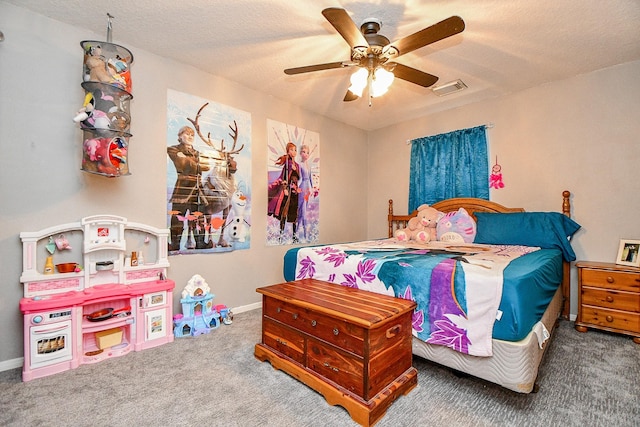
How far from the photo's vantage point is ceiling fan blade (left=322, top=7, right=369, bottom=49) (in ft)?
5.43

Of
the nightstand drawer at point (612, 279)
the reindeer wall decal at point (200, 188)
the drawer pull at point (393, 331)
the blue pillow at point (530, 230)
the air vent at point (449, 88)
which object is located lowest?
the drawer pull at point (393, 331)

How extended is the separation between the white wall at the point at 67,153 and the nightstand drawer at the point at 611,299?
3358mm

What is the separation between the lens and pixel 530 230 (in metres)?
3.09

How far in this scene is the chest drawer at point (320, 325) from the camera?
1.60 metres

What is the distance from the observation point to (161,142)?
280 cm

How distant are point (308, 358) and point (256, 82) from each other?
288 cm

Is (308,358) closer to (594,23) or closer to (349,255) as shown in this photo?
(349,255)

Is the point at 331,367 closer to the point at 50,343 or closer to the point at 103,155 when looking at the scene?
the point at 50,343

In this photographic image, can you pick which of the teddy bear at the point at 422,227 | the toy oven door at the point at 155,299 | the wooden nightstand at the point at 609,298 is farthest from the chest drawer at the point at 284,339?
the wooden nightstand at the point at 609,298

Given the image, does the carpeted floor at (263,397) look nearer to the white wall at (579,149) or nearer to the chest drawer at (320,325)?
the chest drawer at (320,325)

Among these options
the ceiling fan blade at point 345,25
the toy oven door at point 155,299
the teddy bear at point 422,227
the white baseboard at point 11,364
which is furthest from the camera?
the teddy bear at point 422,227

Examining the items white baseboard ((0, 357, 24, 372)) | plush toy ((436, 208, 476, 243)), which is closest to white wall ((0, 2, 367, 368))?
white baseboard ((0, 357, 24, 372))

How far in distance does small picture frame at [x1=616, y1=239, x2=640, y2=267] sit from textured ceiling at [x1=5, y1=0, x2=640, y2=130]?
61.3 inches

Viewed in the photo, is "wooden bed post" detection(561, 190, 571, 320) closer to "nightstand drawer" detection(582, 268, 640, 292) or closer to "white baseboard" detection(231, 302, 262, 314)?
"nightstand drawer" detection(582, 268, 640, 292)
